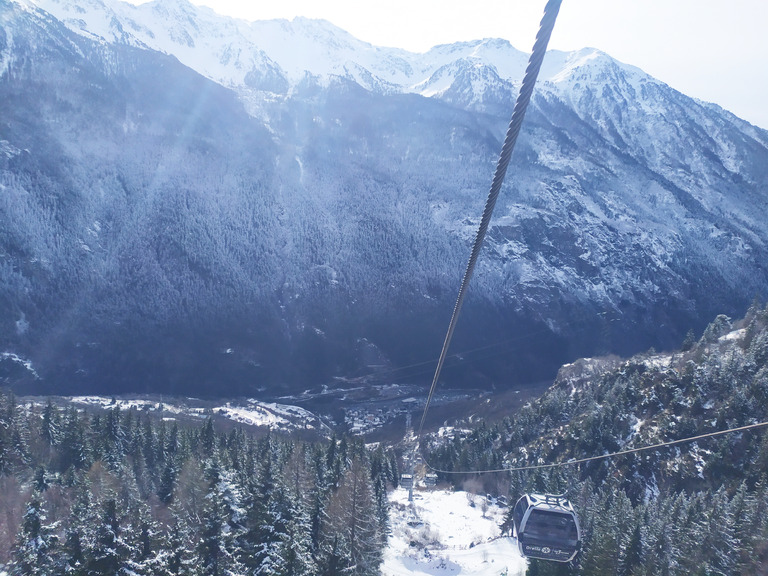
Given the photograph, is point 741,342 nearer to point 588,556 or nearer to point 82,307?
point 588,556

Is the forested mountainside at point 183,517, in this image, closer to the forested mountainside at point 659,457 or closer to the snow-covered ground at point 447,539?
the snow-covered ground at point 447,539

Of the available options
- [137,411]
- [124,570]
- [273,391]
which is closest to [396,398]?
[273,391]

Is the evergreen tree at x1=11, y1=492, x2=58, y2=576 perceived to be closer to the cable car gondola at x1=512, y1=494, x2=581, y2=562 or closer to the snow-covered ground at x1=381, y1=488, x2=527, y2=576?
the snow-covered ground at x1=381, y1=488, x2=527, y2=576

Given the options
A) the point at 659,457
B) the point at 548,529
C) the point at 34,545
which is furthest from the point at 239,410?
the point at 548,529

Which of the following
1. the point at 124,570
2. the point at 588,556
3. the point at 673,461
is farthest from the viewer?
the point at 673,461

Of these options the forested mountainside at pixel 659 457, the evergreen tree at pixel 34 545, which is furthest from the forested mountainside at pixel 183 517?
the forested mountainside at pixel 659 457

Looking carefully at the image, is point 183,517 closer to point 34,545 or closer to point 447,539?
point 34,545

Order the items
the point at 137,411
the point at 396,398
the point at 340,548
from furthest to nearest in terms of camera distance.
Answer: the point at 396,398
the point at 137,411
the point at 340,548
